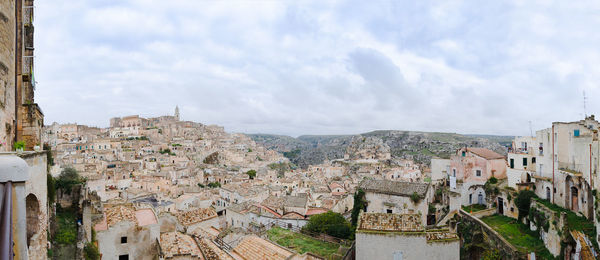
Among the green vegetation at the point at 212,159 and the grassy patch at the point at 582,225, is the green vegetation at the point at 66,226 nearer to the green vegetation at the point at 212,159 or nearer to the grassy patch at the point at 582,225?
the grassy patch at the point at 582,225

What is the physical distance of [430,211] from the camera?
25.8 metres

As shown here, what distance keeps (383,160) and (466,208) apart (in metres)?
74.4

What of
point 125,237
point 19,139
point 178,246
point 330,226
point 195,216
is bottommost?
point 330,226

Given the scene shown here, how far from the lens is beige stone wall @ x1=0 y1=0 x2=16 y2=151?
8769 mm

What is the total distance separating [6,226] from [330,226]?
76.4 feet

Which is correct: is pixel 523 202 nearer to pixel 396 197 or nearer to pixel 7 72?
pixel 396 197

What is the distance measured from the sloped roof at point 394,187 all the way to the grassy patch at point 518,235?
14.2 feet

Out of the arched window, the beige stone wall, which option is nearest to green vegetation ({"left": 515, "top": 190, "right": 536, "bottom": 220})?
the arched window

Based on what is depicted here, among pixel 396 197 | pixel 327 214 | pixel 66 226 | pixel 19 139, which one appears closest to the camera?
pixel 19 139

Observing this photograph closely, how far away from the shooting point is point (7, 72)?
9383 mm

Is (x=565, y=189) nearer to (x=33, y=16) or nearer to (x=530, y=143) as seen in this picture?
(x=530, y=143)

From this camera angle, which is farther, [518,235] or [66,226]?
[518,235]

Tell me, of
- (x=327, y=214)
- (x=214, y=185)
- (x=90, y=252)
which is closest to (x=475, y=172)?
(x=327, y=214)

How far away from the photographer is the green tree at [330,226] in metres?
23.4
